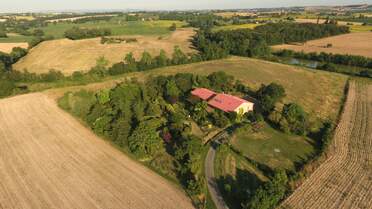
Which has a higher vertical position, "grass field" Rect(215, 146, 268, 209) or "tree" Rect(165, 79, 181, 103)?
"tree" Rect(165, 79, 181, 103)

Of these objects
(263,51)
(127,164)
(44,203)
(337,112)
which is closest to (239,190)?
(127,164)

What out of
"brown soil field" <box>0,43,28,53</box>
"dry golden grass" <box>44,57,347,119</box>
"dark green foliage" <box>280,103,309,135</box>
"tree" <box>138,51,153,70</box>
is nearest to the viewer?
"dark green foliage" <box>280,103,309,135</box>

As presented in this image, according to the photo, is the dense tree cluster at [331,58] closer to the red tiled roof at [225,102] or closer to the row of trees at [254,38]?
the row of trees at [254,38]

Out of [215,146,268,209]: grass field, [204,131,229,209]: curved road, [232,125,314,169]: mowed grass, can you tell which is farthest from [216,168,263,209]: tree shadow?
[232,125,314,169]: mowed grass

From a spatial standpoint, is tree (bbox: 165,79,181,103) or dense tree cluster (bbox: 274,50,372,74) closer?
tree (bbox: 165,79,181,103)

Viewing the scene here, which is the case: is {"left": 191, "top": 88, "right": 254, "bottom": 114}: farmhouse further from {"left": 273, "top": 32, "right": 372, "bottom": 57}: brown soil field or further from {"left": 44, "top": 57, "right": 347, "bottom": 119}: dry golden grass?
{"left": 273, "top": 32, "right": 372, "bottom": 57}: brown soil field

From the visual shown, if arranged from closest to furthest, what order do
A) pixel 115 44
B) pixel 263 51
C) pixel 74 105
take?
1. pixel 74 105
2. pixel 263 51
3. pixel 115 44

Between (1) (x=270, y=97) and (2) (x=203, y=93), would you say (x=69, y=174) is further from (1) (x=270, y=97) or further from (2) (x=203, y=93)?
(1) (x=270, y=97)

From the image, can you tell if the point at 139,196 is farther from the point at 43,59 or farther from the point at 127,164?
the point at 43,59
